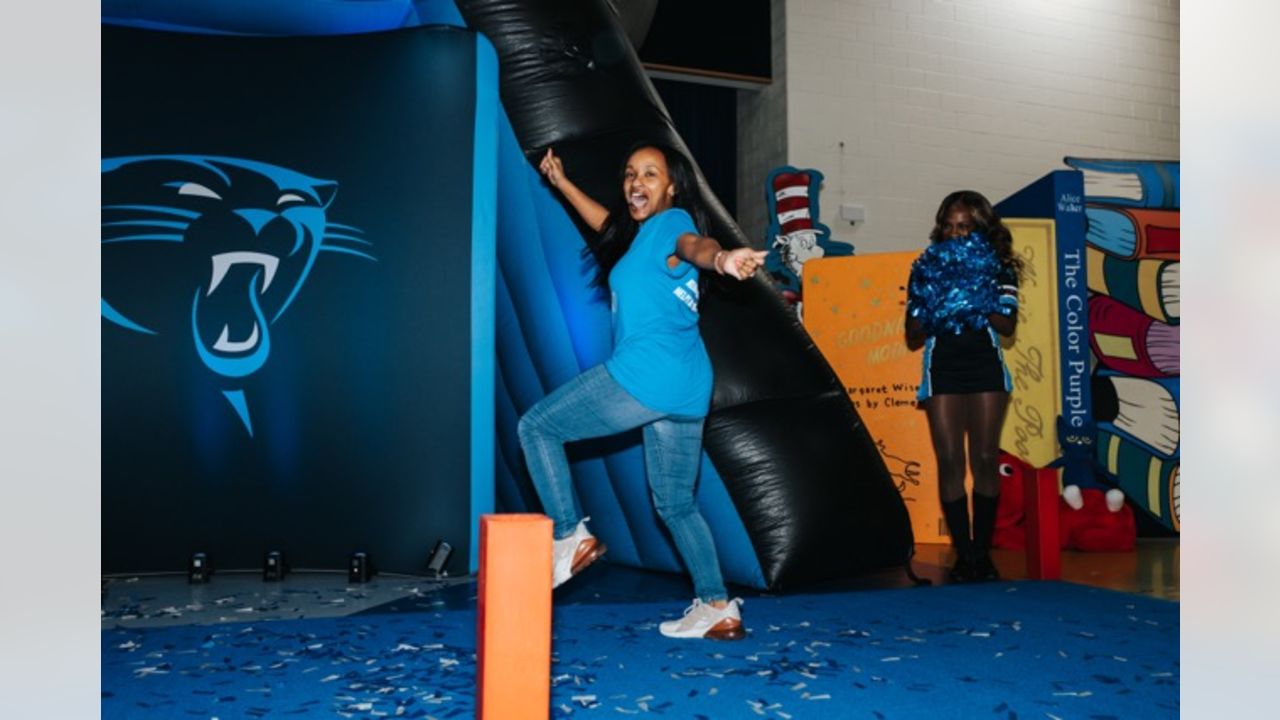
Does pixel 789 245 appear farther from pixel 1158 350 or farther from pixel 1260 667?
pixel 1260 667

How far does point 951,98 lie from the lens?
6.15 m

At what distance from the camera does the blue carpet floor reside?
160 cm

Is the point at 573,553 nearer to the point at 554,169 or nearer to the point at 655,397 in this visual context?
the point at 655,397

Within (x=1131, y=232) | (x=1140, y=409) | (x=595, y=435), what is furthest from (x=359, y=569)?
(x=1131, y=232)

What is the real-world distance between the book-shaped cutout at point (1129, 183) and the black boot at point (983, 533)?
2.61 meters

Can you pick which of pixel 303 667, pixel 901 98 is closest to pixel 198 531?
pixel 303 667

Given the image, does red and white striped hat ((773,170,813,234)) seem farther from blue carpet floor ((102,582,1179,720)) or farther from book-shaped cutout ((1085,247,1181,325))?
blue carpet floor ((102,582,1179,720))

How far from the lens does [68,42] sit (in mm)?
565

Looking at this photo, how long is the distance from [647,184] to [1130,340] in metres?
3.53

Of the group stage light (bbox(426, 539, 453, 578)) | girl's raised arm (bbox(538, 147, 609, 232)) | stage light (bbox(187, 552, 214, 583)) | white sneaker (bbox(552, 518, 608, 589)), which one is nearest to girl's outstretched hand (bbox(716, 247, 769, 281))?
white sneaker (bbox(552, 518, 608, 589))

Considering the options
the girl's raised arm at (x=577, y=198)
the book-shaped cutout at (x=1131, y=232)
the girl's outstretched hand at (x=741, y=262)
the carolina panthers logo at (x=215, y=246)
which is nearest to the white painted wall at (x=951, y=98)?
the book-shaped cutout at (x=1131, y=232)

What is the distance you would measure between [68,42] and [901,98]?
5991mm

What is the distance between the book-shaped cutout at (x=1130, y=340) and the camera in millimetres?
4656

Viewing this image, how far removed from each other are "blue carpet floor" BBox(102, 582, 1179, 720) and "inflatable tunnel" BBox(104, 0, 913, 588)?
0.26 metres
